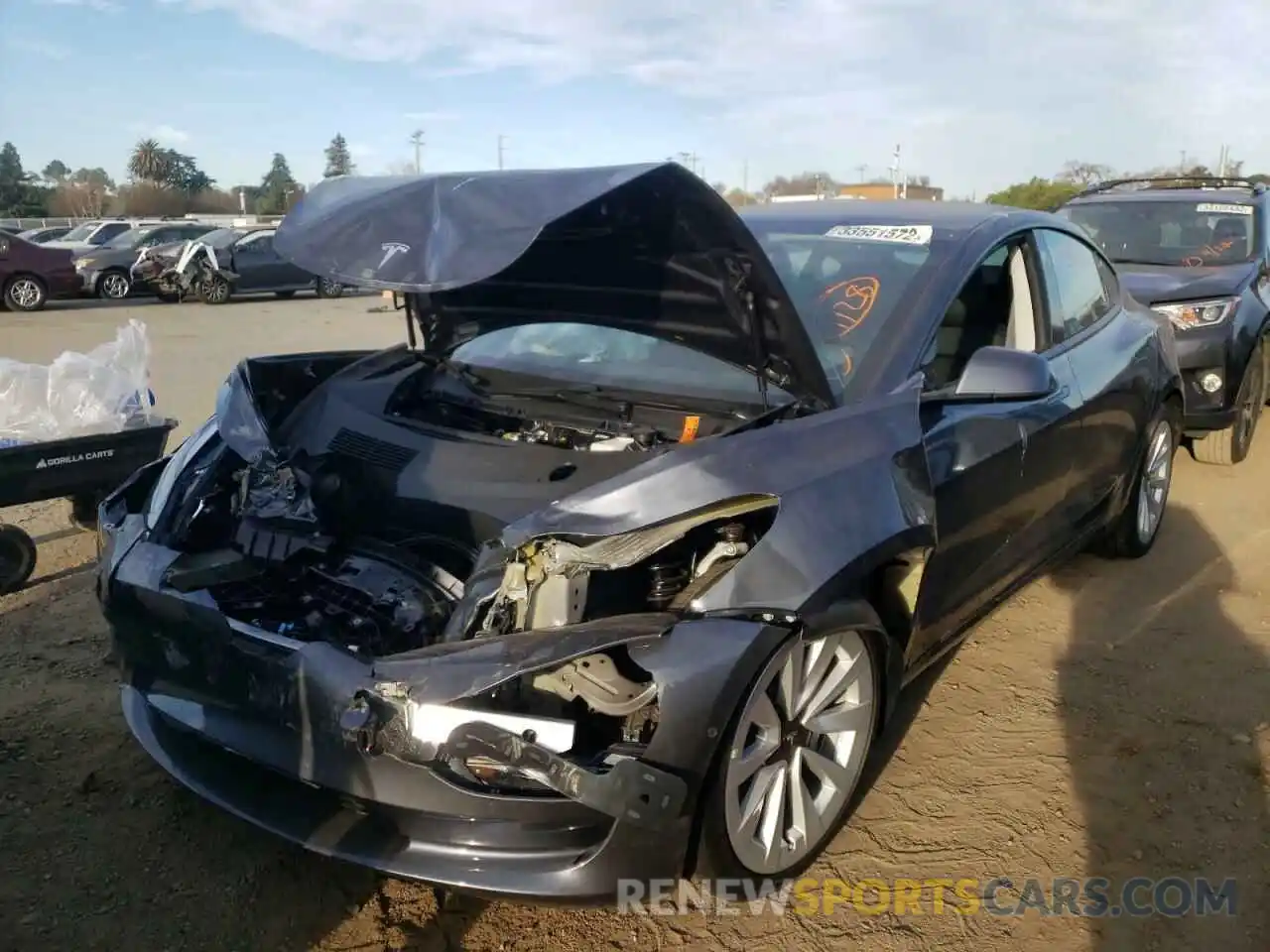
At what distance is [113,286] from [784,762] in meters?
20.2

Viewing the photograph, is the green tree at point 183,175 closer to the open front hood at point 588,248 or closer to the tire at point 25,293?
the tire at point 25,293

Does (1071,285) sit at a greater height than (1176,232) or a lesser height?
lesser

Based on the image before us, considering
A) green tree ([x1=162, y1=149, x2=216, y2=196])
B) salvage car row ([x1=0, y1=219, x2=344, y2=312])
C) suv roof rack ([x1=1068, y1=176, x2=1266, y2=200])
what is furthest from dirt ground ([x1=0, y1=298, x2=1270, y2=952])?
green tree ([x1=162, y1=149, x2=216, y2=196])

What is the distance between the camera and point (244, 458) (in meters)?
3.18

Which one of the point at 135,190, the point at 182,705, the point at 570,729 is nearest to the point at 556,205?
the point at 570,729

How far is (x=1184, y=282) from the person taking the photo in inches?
272

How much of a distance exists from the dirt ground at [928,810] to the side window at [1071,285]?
4.07ft

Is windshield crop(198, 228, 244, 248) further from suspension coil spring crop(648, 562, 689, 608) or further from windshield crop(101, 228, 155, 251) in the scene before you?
suspension coil spring crop(648, 562, 689, 608)

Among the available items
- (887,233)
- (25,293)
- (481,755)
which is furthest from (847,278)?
(25,293)

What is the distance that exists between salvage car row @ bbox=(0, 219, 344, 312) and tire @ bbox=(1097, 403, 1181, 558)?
15204 millimetres

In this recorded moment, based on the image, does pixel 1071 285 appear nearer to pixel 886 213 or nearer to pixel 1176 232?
pixel 886 213

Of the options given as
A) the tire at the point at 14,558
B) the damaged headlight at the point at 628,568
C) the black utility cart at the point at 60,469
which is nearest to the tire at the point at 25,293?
the black utility cart at the point at 60,469

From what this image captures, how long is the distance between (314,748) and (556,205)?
137 cm

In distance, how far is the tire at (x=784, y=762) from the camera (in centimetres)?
231
